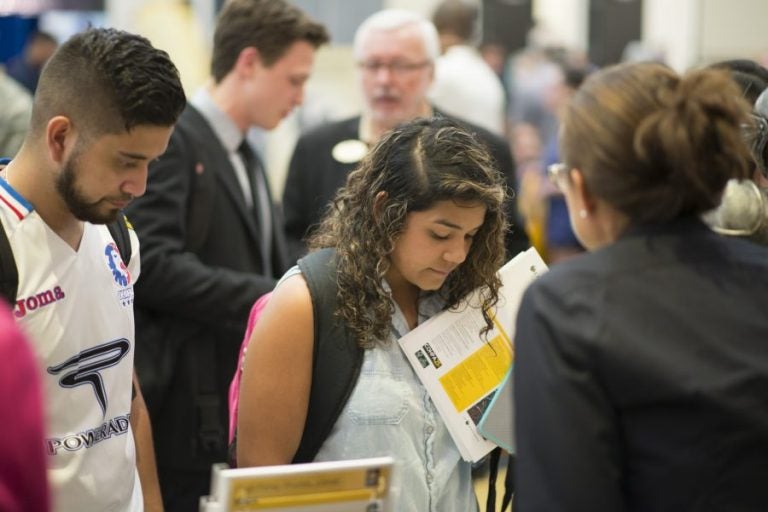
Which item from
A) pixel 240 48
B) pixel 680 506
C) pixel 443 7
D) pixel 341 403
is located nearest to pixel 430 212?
pixel 341 403

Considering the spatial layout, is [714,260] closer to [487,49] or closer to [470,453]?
[470,453]

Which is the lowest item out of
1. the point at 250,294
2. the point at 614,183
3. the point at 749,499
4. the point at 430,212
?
the point at 250,294

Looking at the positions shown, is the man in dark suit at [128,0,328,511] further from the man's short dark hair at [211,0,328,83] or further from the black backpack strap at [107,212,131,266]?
the black backpack strap at [107,212,131,266]

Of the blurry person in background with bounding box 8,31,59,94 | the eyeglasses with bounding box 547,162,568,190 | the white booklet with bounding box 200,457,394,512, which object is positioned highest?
the eyeglasses with bounding box 547,162,568,190

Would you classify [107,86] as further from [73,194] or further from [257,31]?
[257,31]

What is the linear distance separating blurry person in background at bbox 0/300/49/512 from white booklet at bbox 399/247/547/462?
1.14 m

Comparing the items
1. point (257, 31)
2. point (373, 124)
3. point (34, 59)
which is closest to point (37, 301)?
point (257, 31)

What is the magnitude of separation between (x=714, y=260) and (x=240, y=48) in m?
2.15

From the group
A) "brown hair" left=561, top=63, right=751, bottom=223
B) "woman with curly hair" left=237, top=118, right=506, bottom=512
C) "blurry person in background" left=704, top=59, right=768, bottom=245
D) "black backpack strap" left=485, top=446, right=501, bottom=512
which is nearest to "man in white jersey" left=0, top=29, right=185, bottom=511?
"woman with curly hair" left=237, top=118, right=506, bottom=512

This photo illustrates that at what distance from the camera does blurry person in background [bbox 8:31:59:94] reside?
7.30m

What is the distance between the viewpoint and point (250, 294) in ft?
10.3

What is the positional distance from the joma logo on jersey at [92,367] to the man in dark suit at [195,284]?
0.92 metres

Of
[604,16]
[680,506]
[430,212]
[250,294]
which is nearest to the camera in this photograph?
[680,506]

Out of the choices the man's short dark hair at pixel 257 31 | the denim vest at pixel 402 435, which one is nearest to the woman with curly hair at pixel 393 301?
the denim vest at pixel 402 435
